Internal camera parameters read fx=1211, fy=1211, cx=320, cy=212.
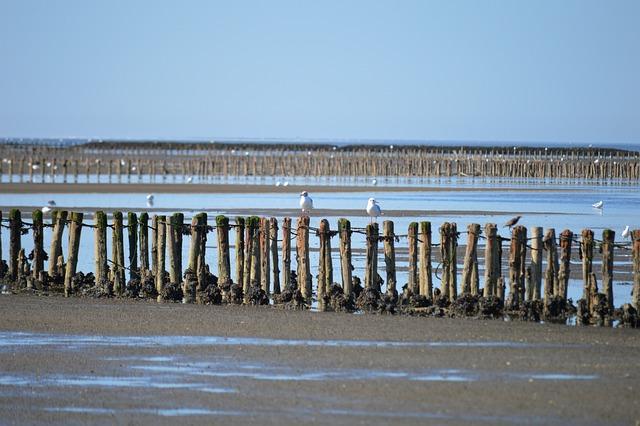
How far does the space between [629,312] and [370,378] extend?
467cm

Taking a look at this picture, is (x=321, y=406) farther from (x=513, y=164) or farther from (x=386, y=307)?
(x=513, y=164)

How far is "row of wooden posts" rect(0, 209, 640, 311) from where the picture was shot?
1502 cm

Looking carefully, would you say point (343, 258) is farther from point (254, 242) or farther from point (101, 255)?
point (101, 255)

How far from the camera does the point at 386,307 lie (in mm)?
15227

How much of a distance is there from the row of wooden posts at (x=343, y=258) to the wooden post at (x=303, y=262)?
13mm

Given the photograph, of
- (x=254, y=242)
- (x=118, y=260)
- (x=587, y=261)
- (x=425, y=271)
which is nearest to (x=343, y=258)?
(x=425, y=271)

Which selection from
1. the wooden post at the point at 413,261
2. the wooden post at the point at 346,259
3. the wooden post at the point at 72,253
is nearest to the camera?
the wooden post at the point at 413,261

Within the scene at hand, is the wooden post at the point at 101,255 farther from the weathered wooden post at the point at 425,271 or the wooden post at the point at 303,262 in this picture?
the weathered wooden post at the point at 425,271

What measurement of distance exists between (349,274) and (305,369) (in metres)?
4.76


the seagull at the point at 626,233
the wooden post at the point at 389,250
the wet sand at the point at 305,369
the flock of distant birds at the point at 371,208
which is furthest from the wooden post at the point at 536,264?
the seagull at the point at 626,233

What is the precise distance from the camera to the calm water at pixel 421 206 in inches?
1043

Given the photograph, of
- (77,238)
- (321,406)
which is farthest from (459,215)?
(321,406)

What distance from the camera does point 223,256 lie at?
1658 cm

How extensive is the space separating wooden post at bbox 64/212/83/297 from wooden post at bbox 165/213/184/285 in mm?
1430
